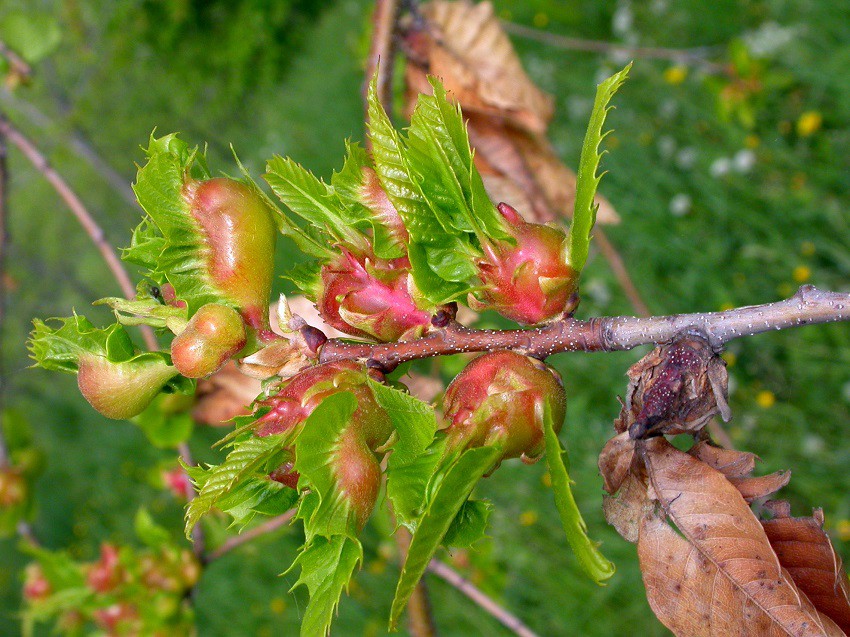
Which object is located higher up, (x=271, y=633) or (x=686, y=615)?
(x=686, y=615)

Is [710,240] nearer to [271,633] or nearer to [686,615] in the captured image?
[686,615]

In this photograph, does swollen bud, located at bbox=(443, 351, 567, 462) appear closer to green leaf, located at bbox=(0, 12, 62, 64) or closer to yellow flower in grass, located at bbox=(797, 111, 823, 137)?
green leaf, located at bbox=(0, 12, 62, 64)

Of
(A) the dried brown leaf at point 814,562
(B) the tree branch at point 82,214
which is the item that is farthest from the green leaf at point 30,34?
(A) the dried brown leaf at point 814,562

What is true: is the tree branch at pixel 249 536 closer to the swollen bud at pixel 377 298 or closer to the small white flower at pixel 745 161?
the swollen bud at pixel 377 298

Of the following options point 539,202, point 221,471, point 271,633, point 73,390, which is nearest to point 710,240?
point 539,202

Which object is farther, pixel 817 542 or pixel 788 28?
pixel 788 28

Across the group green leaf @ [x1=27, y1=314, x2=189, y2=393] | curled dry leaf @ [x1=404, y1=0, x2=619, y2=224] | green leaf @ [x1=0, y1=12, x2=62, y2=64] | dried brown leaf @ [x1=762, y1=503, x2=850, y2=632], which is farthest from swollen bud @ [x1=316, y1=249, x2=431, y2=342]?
green leaf @ [x1=0, y1=12, x2=62, y2=64]
